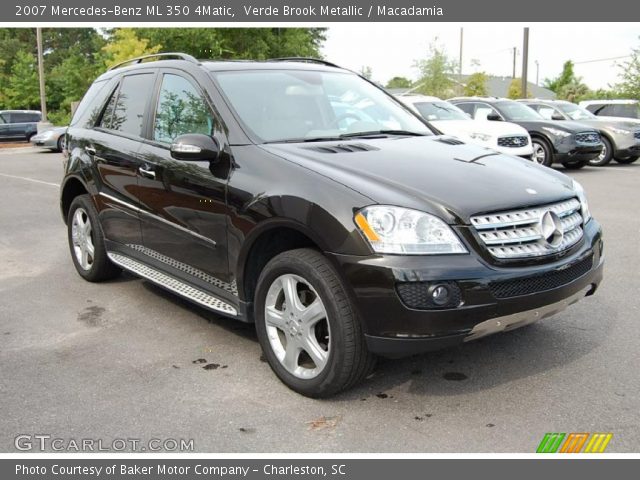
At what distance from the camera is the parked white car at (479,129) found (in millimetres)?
13070

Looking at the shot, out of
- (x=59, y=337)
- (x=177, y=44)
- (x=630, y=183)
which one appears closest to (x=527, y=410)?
(x=59, y=337)

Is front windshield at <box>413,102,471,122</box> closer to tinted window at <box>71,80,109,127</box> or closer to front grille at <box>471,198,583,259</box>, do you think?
tinted window at <box>71,80,109,127</box>

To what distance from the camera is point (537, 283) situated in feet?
10.8

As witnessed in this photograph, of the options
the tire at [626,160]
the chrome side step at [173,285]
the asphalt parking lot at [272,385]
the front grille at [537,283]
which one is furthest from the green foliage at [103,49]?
the front grille at [537,283]

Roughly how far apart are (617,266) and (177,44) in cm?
3380

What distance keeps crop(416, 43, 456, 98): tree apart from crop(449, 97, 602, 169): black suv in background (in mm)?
26604

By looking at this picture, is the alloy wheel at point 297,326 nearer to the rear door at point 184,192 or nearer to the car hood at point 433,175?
the rear door at point 184,192

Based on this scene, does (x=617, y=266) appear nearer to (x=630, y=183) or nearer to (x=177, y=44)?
(x=630, y=183)

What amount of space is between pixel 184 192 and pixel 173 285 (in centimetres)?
68

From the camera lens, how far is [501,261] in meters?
3.20

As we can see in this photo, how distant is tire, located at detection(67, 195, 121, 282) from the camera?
5.61 metres

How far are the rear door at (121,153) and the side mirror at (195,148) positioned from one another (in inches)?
37.8
